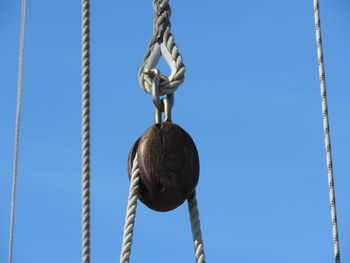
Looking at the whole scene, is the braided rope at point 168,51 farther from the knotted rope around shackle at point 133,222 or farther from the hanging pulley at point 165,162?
the knotted rope around shackle at point 133,222

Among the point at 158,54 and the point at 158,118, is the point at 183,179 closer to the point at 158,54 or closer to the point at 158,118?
the point at 158,118

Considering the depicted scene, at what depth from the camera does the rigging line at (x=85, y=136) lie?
222 centimetres

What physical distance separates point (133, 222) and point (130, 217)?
16 millimetres

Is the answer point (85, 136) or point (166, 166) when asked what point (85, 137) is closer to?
point (85, 136)

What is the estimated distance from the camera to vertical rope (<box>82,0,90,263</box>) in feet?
7.28

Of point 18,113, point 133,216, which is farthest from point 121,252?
point 18,113

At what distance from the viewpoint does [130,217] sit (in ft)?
7.82

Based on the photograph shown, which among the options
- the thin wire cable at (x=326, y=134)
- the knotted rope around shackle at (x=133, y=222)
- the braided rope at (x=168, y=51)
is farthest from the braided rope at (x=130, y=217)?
the thin wire cable at (x=326, y=134)

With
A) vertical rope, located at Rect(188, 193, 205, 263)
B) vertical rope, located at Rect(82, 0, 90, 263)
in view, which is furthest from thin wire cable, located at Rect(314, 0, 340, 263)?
vertical rope, located at Rect(82, 0, 90, 263)

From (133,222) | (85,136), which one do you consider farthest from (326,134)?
(85,136)

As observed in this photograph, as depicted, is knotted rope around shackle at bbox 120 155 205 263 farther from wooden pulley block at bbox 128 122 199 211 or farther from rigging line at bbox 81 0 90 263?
rigging line at bbox 81 0 90 263

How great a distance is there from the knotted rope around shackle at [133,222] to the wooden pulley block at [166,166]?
0.02 meters

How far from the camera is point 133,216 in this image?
2.38 m

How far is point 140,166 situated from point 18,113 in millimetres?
4071
